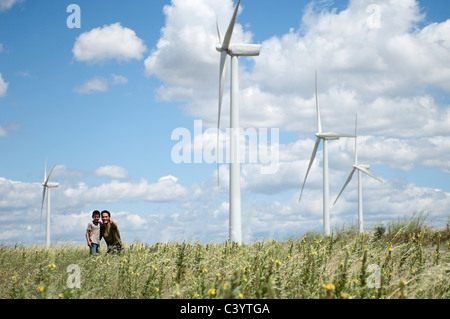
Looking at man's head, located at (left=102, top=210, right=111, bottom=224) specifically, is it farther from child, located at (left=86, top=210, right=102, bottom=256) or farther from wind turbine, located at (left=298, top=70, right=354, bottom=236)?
wind turbine, located at (left=298, top=70, right=354, bottom=236)

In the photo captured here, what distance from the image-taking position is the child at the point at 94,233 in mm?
15625

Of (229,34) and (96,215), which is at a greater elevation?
(229,34)

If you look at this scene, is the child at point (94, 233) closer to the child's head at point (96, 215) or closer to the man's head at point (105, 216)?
the child's head at point (96, 215)

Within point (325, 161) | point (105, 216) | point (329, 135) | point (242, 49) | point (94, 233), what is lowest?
point (94, 233)

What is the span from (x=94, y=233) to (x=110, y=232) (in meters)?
0.99

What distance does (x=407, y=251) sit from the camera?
12406mm

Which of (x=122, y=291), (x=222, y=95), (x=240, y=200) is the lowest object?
(x=122, y=291)

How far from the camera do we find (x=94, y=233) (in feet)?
52.1

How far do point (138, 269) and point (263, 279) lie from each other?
134 inches

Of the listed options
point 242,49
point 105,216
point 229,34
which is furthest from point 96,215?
point 229,34

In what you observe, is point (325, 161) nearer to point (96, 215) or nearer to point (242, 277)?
point (96, 215)
